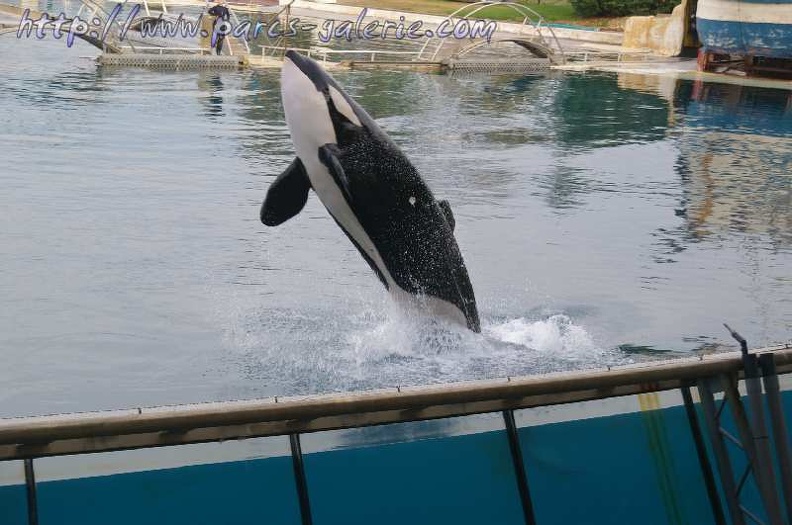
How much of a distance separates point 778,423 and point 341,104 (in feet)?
13.2

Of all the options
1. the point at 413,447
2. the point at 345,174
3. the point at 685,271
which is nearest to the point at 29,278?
the point at 345,174

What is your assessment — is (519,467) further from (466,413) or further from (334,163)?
(334,163)

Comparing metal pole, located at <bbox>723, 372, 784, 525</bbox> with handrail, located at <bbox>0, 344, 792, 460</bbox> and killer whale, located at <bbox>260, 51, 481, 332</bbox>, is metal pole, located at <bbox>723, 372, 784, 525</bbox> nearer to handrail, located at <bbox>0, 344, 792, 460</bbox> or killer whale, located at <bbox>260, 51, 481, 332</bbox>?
handrail, located at <bbox>0, 344, 792, 460</bbox>

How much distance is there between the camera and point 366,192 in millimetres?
7961

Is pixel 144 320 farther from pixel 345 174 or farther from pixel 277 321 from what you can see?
pixel 345 174

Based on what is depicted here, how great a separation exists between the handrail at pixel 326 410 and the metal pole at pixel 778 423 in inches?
4.4

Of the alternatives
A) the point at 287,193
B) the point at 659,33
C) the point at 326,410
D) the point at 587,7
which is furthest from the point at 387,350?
the point at 587,7

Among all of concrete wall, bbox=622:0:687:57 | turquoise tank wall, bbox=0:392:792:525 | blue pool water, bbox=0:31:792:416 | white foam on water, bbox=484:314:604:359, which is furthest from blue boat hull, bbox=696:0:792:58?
turquoise tank wall, bbox=0:392:792:525

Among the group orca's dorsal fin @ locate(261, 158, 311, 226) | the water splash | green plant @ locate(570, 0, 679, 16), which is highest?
green plant @ locate(570, 0, 679, 16)

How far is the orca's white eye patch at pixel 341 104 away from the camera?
7.63m

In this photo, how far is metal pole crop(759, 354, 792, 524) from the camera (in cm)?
439

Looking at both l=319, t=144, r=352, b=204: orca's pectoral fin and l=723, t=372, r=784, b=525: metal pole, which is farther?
l=319, t=144, r=352, b=204: orca's pectoral fin

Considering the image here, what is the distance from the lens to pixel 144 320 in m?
9.81

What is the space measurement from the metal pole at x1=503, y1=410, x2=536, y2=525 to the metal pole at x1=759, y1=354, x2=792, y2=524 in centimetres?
94
